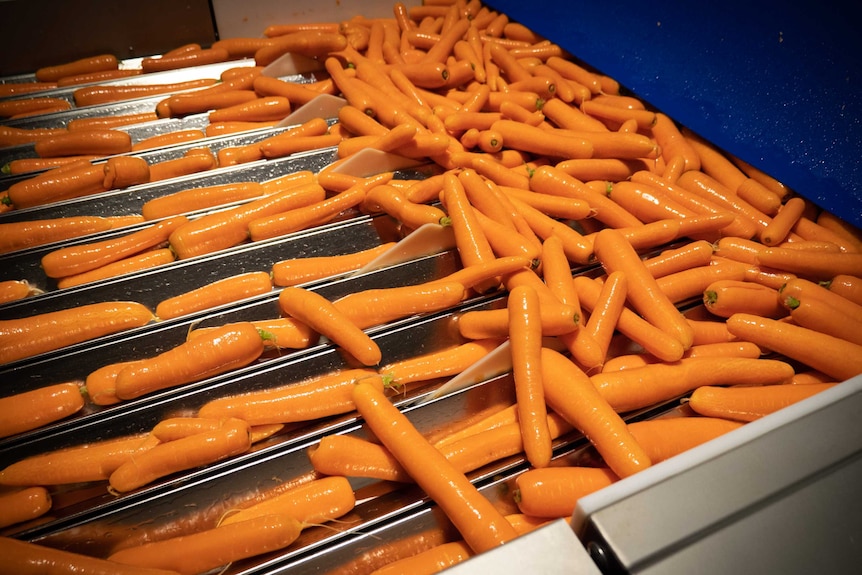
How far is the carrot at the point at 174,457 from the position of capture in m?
1.25

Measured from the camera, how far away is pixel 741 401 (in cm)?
138

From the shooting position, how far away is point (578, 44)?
2.97m

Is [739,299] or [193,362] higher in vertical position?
[193,362]

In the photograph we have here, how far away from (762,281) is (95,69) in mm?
3373

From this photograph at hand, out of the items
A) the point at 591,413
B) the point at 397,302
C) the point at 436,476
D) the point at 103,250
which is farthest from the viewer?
the point at 103,250

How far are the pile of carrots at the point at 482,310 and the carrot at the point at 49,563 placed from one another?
0.01 meters

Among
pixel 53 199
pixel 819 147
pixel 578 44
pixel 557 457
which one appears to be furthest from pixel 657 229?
pixel 53 199

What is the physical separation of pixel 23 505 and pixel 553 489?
1219 mm

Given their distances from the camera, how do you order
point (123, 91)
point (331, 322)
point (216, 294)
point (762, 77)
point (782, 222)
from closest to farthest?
point (331, 322)
point (216, 294)
point (782, 222)
point (762, 77)
point (123, 91)

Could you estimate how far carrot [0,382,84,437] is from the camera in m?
1.35

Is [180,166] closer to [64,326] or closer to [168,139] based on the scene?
[168,139]

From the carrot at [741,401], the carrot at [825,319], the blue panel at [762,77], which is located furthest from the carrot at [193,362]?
the blue panel at [762,77]

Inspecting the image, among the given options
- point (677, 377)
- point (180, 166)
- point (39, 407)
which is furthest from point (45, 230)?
point (677, 377)

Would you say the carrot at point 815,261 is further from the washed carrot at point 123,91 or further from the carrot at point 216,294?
the washed carrot at point 123,91
